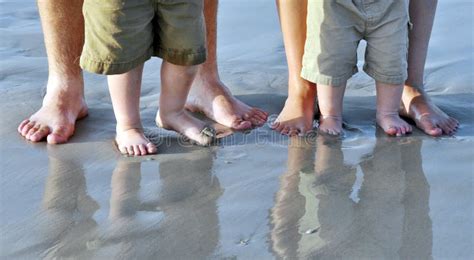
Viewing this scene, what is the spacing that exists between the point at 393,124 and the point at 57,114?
1.38 metres

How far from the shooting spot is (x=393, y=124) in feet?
10.4

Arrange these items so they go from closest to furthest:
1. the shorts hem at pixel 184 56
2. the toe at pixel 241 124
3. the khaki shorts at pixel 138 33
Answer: the khaki shorts at pixel 138 33
the shorts hem at pixel 184 56
the toe at pixel 241 124

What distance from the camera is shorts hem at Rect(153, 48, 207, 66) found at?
3.00 m

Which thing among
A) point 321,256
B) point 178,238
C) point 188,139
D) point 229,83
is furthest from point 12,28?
point 321,256

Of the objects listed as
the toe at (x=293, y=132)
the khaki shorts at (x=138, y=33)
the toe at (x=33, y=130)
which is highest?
the khaki shorts at (x=138, y=33)

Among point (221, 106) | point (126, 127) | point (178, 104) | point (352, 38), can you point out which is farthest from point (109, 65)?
point (352, 38)

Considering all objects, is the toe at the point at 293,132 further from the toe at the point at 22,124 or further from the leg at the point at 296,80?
the toe at the point at 22,124

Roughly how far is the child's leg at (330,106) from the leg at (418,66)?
35cm

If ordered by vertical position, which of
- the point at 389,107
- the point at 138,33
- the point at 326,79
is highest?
the point at 138,33

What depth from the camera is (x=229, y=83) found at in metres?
3.77

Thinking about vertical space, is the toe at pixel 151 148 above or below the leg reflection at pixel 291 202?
below

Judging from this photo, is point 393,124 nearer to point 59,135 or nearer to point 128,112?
point 128,112

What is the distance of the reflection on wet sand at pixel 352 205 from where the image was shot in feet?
7.32

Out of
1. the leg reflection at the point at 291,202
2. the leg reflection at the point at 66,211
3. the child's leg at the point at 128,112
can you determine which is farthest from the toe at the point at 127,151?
the leg reflection at the point at 291,202
